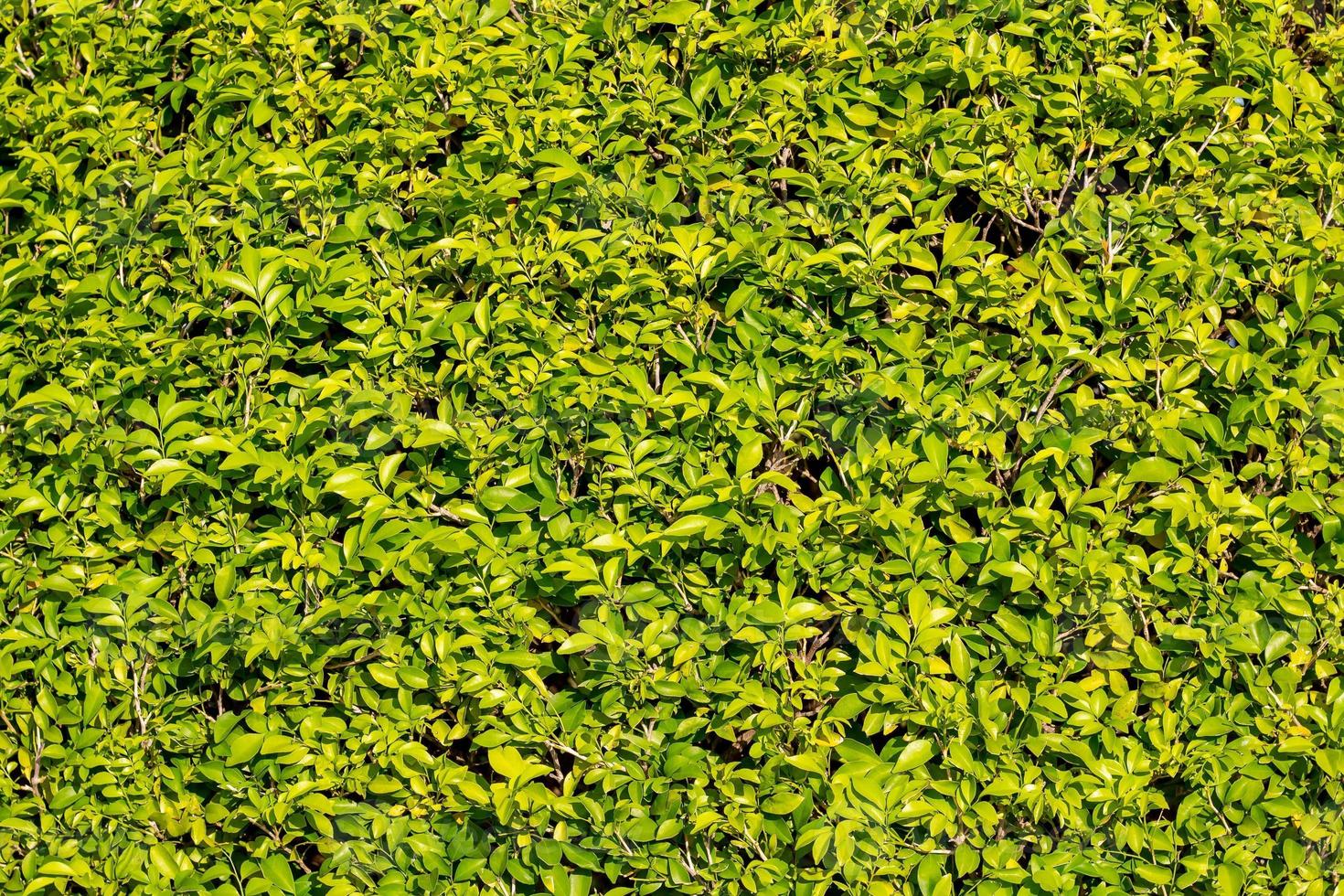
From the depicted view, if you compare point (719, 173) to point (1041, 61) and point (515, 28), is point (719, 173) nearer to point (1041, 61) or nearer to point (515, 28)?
point (515, 28)

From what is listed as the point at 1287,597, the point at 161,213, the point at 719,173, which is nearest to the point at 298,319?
the point at 161,213

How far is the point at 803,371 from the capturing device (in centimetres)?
286

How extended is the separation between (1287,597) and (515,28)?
7.72 ft

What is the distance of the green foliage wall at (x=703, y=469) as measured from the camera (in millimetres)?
2672

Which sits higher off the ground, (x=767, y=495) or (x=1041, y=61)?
(x=1041, y=61)

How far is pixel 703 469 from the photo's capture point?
2760 mm

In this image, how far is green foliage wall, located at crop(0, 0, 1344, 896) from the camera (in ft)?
8.77

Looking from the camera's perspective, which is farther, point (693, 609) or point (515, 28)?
point (515, 28)

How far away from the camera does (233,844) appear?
2.87 meters

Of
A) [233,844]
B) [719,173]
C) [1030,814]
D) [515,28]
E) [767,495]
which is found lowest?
[233,844]

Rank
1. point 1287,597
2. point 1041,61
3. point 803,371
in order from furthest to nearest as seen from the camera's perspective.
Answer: point 1041,61, point 803,371, point 1287,597

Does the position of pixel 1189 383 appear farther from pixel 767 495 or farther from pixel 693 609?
pixel 693 609

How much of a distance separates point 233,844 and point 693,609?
49.2 inches

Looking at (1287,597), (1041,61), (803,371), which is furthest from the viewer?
(1041,61)
